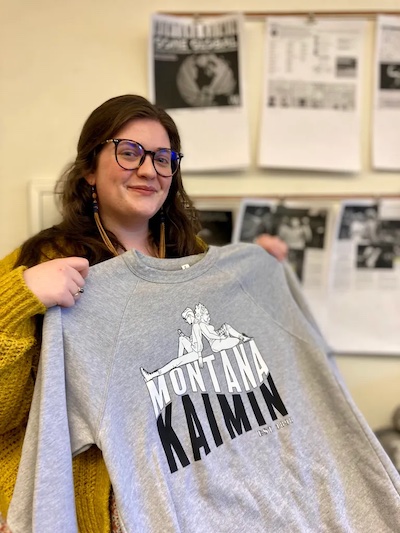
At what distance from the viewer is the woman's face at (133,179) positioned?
73 cm

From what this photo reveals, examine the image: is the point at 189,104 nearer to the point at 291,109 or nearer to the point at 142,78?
the point at 142,78

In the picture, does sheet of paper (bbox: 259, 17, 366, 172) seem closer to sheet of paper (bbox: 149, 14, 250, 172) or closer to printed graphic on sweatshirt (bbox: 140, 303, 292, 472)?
sheet of paper (bbox: 149, 14, 250, 172)

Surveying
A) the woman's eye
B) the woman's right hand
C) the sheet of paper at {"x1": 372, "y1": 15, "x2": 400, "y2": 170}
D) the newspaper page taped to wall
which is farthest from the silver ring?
the sheet of paper at {"x1": 372, "y1": 15, "x2": 400, "y2": 170}

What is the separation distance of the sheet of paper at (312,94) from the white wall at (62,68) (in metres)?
0.04

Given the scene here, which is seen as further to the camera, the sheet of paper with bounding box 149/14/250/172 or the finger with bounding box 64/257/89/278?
the sheet of paper with bounding box 149/14/250/172

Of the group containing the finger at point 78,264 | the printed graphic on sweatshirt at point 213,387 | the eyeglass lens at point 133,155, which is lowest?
the printed graphic on sweatshirt at point 213,387

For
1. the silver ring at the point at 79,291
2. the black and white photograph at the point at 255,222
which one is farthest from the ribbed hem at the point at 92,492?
the black and white photograph at the point at 255,222

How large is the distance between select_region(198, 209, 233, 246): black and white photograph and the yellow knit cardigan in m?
0.53

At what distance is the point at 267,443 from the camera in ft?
2.36

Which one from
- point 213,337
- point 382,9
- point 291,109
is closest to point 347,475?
point 213,337

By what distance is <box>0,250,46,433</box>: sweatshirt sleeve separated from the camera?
59 centimetres

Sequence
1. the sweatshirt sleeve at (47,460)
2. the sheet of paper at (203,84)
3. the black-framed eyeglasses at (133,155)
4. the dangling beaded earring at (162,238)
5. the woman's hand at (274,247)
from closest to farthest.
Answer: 1. the sweatshirt sleeve at (47,460)
2. the black-framed eyeglasses at (133,155)
3. the dangling beaded earring at (162,238)
4. the woman's hand at (274,247)
5. the sheet of paper at (203,84)

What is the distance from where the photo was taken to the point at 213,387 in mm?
714

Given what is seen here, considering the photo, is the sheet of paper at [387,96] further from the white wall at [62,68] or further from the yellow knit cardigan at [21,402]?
the yellow knit cardigan at [21,402]
